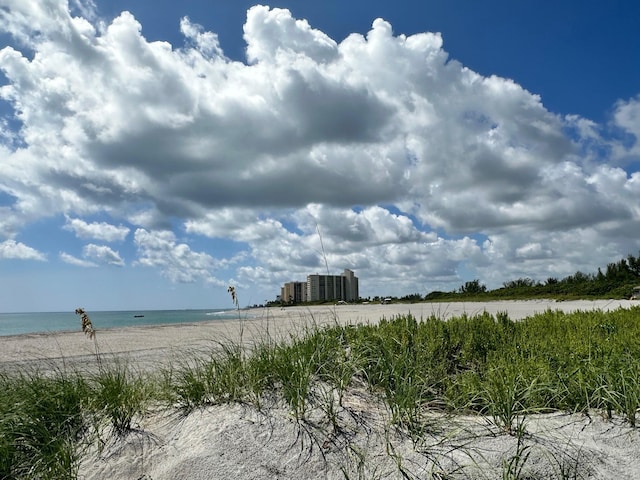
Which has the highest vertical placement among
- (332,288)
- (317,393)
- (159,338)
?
(332,288)

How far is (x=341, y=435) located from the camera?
3.91 metres

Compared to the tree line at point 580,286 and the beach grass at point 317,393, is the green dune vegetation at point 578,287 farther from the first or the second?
the beach grass at point 317,393

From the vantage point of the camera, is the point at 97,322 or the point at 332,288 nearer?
the point at 332,288

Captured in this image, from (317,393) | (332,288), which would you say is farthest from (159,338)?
(317,393)

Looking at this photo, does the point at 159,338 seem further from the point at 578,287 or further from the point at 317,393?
the point at 578,287

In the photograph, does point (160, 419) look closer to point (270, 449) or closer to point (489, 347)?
point (270, 449)

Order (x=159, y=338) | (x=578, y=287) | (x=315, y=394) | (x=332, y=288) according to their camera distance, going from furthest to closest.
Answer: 1. (x=578, y=287)
2. (x=159, y=338)
3. (x=332, y=288)
4. (x=315, y=394)

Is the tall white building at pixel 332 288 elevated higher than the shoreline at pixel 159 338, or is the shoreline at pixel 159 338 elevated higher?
the tall white building at pixel 332 288

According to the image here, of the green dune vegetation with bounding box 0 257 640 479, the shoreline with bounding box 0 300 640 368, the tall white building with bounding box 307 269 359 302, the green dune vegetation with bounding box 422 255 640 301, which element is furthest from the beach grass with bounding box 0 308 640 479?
the green dune vegetation with bounding box 422 255 640 301

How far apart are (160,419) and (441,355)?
3640mm

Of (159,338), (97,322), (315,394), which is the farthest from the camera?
(97,322)

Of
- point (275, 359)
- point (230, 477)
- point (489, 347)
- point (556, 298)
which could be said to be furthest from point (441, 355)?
point (556, 298)

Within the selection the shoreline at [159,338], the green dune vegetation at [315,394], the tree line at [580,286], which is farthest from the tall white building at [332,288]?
the tree line at [580,286]

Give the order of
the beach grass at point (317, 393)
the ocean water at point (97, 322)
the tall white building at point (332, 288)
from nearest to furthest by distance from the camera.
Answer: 1. the beach grass at point (317, 393)
2. the tall white building at point (332, 288)
3. the ocean water at point (97, 322)
